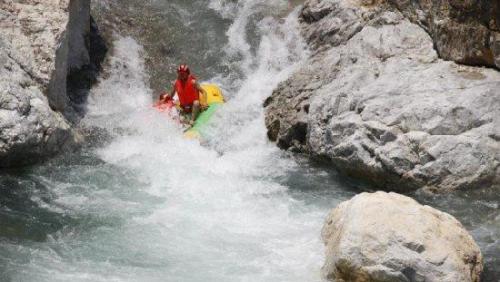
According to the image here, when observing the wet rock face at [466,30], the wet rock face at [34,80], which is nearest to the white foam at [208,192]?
the wet rock face at [34,80]

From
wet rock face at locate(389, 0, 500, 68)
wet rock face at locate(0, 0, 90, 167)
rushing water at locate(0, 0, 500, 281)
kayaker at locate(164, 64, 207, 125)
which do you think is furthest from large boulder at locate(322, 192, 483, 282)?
kayaker at locate(164, 64, 207, 125)

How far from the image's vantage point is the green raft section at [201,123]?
1077 cm

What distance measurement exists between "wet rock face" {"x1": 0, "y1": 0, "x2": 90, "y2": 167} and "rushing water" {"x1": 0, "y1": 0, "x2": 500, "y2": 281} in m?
0.32

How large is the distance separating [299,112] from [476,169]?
2.99 metres

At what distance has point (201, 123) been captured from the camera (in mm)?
11062

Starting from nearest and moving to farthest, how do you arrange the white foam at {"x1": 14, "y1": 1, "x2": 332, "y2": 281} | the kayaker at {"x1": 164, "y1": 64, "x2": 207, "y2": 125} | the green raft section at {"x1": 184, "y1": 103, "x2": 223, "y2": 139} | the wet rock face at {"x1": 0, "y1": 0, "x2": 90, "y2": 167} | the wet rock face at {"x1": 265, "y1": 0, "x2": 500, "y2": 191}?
1. the white foam at {"x1": 14, "y1": 1, "x2": 332, "y2": 281}
2. the wet rock face at {"x1": 265, "y1": 0, "x2": 500, "y2": 191}
3. the wet rock face at {"x1": 0, "y1": 0, "x2": 90, "y2": 167}
4. the green raft section at {"x1": 184, "y1": 103, "x2": 223, "y2": 139}
5. the kayaker at {"x1": 164, "y1": 64, "x2": 207, "y2": 125}

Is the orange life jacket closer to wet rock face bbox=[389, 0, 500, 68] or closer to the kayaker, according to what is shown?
the kayaker

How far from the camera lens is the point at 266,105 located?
11531 millimetres

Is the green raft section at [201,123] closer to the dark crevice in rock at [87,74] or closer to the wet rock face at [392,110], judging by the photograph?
the wet rock face at [392,110]

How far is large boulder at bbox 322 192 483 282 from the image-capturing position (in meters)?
6.27

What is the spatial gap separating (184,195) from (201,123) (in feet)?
7.95

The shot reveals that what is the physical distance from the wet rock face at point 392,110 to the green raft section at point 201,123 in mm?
908

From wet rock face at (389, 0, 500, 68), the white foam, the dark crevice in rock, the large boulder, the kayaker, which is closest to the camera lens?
the large boulder

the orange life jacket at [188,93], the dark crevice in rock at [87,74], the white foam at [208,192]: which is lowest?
the white foam at [208,192]
